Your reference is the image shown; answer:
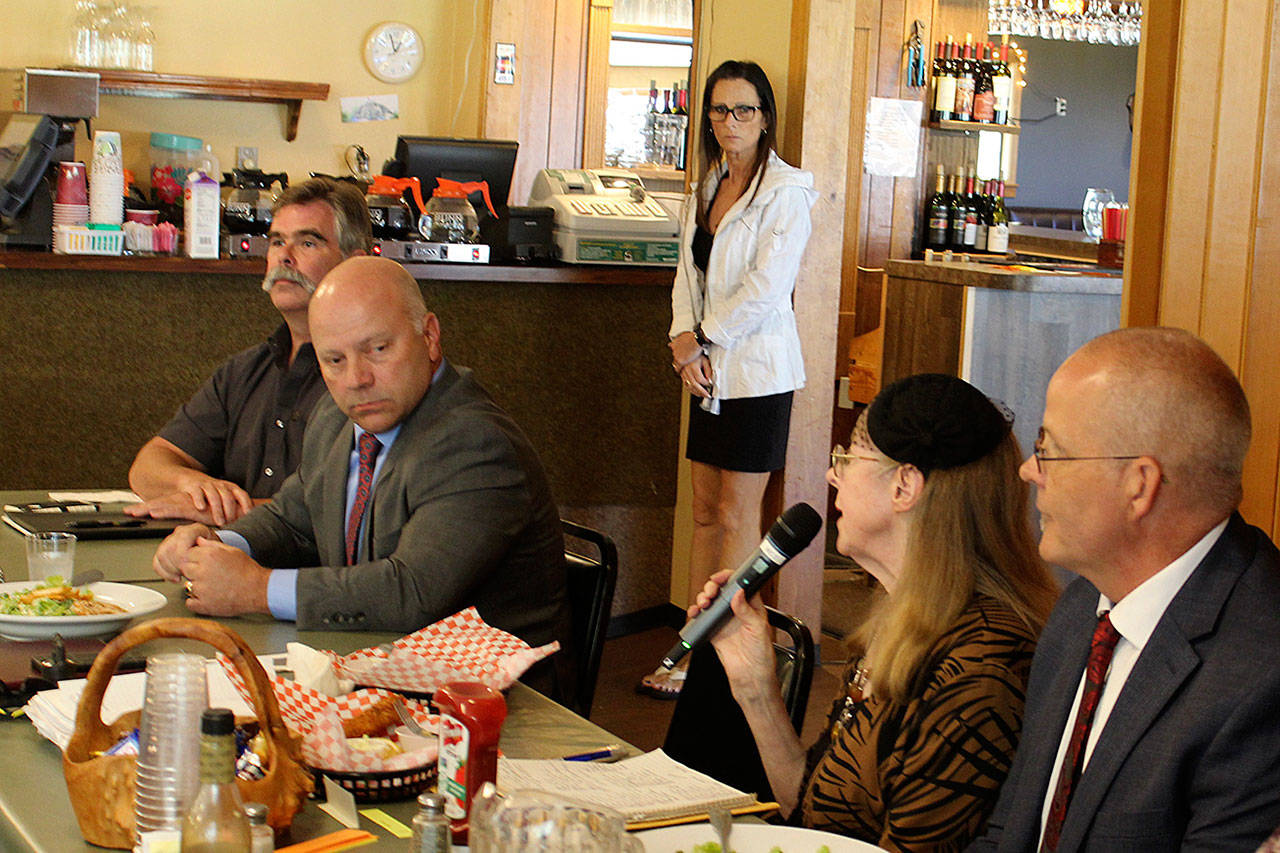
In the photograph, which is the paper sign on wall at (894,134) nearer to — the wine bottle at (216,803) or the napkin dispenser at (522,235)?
the napkin dispenser at (522,235)

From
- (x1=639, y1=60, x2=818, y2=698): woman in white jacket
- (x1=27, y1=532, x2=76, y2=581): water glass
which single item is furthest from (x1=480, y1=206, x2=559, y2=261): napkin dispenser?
(x1=27, y1=532, x2=76, y2=581): water glass

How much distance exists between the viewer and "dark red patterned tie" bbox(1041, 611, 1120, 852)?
163 centimetres

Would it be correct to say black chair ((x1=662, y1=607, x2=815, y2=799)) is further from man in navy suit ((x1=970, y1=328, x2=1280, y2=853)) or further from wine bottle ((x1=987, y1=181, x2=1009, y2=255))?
wine bottle ((x1=987, y1=181, x2=1009, y2=255))

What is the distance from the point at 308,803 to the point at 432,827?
13.8 inches

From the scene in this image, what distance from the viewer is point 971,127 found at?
24.4 feet

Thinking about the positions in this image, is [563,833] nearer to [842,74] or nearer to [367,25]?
[842,74]

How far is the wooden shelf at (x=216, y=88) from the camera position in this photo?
6.52 metres

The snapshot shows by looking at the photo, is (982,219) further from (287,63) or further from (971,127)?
(287,63)

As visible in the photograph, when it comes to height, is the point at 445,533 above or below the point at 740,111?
below

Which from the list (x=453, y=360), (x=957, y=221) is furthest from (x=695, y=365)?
(x=957, y=221)

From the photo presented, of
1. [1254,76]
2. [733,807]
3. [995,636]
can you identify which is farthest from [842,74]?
[733,807]

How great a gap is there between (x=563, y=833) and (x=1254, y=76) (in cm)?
171

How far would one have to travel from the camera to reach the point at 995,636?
1.77 m

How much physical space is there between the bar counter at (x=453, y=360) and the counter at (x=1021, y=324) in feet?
3.33
